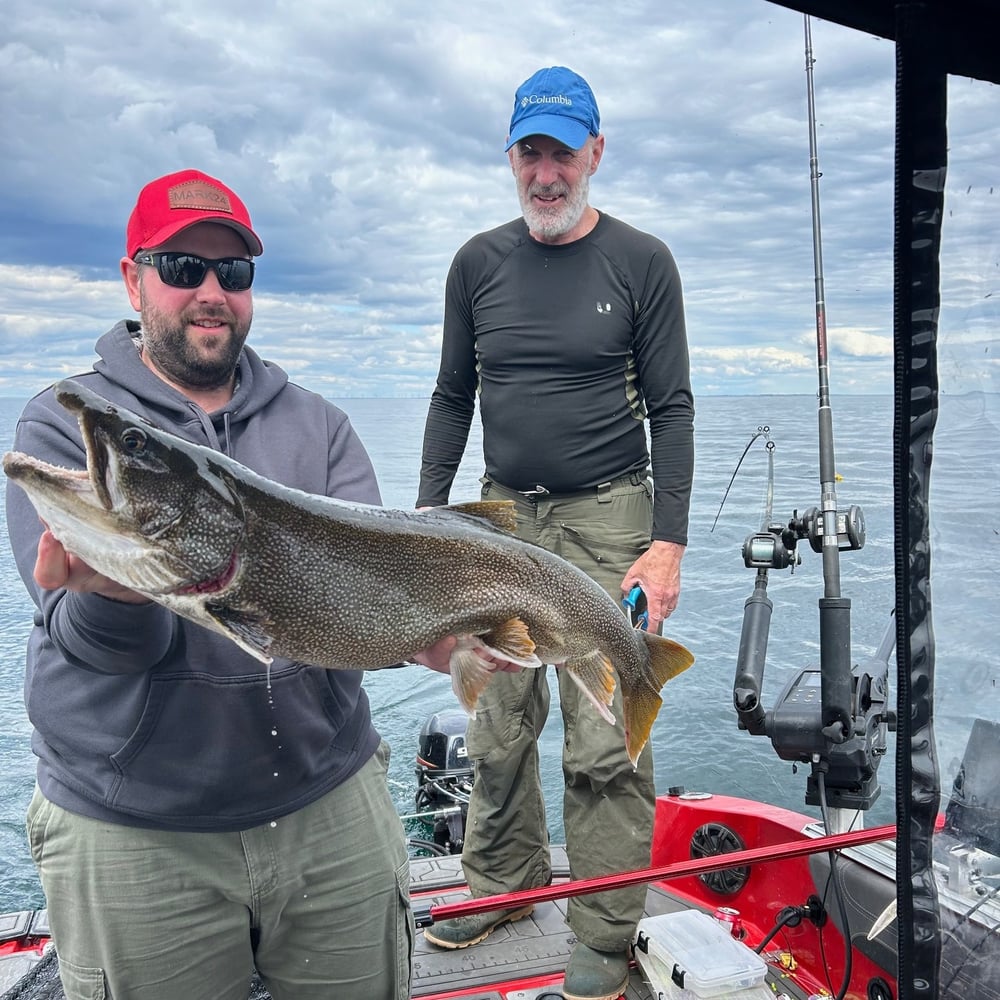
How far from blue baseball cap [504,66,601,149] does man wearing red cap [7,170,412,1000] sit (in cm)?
163

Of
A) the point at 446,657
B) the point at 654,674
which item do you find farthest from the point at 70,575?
the point at 654,674

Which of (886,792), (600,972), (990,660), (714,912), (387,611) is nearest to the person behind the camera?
(990,660)

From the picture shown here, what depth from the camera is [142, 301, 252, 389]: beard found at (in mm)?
2701

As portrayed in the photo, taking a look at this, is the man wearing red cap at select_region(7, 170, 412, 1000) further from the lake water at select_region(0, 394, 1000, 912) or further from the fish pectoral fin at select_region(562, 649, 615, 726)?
the lake water at select_region(0, 394, 1000, 912)

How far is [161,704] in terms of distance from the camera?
2.45 metres

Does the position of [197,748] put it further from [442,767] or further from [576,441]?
[442,767]

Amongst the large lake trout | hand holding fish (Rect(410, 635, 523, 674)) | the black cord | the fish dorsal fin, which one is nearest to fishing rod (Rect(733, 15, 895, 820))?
the black cord

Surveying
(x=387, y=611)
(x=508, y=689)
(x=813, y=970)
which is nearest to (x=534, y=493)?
(x=508, y=689)

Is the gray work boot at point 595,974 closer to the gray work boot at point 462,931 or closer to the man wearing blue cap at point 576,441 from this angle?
the man wearing blue cap at point 576,441

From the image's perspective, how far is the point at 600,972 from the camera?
3.74 meters

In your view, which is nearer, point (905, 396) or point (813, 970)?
point (905, 396)

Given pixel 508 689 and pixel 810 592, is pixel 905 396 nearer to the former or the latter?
pixel 508 689

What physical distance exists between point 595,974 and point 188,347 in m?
2.84

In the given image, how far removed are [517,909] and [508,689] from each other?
1.05m
